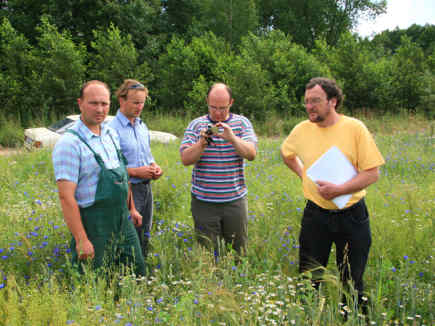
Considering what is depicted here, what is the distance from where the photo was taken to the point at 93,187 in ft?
9.57

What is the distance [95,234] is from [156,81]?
1988cm

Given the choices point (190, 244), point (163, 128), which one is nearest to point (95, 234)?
point (190, 244)

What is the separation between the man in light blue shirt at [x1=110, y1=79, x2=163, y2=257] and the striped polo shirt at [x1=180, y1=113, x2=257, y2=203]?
0.43 m

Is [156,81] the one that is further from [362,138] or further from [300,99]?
[362,138]

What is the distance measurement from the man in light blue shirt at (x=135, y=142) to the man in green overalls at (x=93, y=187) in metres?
0.51

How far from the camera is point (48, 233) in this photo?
421cm

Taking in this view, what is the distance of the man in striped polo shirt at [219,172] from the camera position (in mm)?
3555

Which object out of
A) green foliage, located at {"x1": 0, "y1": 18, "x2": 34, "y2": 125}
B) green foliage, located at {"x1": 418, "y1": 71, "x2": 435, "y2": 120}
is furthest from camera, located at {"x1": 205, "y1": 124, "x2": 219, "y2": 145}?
green foliage, located at {"x1": 418, "y1": 71, "x2": 435, "y2": 120}

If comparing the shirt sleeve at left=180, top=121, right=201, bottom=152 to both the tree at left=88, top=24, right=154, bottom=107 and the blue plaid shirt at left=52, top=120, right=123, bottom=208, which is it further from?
the tree at left=88, top=24, right=154, bottom=107

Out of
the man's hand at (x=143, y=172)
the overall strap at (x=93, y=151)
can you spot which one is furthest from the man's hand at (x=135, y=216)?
the overall strap at (x=93, y=151)

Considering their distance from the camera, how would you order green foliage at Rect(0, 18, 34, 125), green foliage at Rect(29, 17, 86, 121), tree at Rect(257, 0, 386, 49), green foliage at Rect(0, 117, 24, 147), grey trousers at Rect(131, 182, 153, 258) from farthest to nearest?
1. tree at Rect(257, 0, 386, 49)
2. green foliage at Rect(0, 18, 34, 125)
3. green foliage at Rect(29, 17, 86, 121)
4. green foliage at Rect(0, 117, 24, 147)
5. grey trousers at Rect(131, 182, 153, 258)

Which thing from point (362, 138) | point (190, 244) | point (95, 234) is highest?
point (362, 138)

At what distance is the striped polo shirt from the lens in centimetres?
362

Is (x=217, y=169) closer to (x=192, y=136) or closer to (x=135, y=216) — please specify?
(x=192, y=136)
